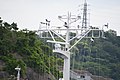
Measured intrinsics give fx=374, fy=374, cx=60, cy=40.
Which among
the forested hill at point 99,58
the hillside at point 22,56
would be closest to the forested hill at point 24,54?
the hillside at point 22,56

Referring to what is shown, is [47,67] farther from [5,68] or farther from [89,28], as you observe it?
[89,28]

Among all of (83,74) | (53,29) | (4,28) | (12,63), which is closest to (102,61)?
(83,74)

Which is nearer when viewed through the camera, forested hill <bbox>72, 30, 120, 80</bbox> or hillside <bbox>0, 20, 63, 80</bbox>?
hillside <bbox>0, 20, 63, 80</bbox>

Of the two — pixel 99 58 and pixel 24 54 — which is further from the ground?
pixel 24 54

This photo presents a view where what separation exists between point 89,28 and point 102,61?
34974 mm

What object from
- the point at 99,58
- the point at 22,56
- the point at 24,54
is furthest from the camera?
the point at 99,58

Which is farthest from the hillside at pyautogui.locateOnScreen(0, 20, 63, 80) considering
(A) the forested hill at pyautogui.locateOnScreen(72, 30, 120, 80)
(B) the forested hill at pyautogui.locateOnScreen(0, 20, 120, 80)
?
(A) the forested hill at pyautogui.locateOnScreen(72, 30, 120, 80)

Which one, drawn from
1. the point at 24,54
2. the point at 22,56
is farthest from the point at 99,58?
the point at 22,56

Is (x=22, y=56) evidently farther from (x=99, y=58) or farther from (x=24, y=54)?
(x=99, y=58)

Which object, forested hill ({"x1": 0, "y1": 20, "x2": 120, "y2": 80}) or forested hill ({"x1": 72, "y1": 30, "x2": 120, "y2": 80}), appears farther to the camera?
forested hill ({"x1": 72, "y1": 30, "x2": 120, "y2": 80})

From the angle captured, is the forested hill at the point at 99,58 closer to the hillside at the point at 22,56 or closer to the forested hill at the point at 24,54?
the forested hill at the point at 24,54

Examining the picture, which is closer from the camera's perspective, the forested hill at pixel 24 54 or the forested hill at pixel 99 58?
the forested hill at pixel 24 54

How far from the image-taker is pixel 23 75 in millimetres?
23656

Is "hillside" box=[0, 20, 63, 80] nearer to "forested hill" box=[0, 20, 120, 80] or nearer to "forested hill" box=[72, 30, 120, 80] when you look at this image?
"forested hill" box=[0, 20, 120, 80]
